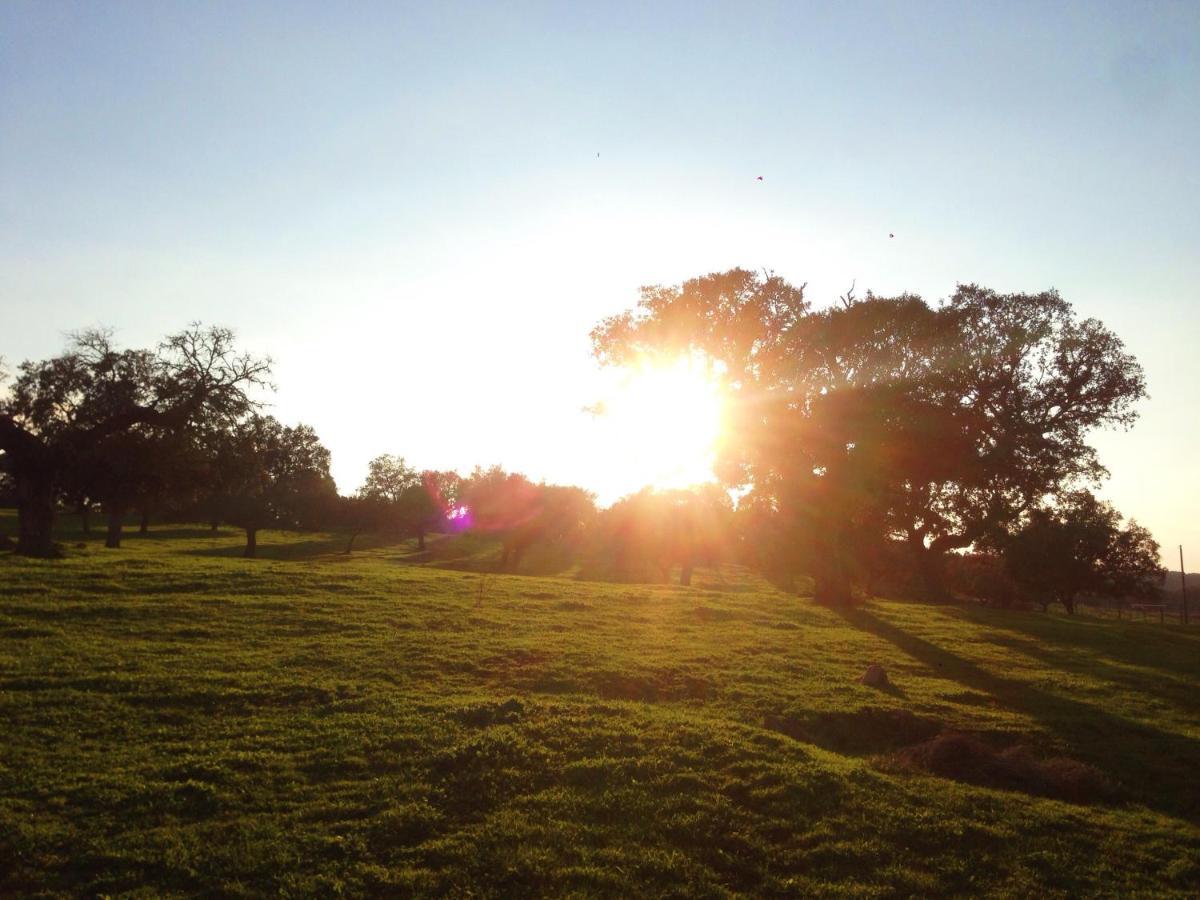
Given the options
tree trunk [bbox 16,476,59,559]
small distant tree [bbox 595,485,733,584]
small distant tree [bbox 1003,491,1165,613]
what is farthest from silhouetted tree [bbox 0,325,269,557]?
small distant tree [bbox 1003,491,1165,613]

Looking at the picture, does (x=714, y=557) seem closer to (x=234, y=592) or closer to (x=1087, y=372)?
(x=1087, y=372)

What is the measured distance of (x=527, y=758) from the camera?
13.9m

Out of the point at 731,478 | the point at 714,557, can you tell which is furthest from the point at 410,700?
the point at 714,557

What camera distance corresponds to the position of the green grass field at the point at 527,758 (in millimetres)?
10477

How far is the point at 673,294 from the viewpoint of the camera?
133 ft

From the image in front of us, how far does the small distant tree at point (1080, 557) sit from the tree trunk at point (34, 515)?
62375mm

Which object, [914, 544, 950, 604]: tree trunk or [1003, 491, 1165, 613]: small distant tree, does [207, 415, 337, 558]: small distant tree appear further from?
[1003, 491, 1165, 613]: small distant tree

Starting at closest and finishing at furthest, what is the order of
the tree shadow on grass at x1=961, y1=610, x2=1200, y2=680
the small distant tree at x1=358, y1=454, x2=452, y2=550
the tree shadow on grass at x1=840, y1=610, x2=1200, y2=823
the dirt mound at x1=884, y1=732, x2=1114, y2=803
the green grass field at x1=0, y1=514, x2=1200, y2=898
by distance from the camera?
the green grass field at x1=0, y1=514, x2=1200, y2=898, the dirt mound at x1=884, y1=732, x2=1114, y2=803, the tree shadow on grass at x1=840, y1=610, x2=1200, y2=823, the tree shadow on grass at x1=961, y1=610, x2=1200, y2=680, the small distant tree at x1=358, y1=454, x2=452, y2=550

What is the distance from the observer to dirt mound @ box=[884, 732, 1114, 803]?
582 inches

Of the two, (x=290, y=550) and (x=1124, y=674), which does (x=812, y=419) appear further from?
(x=290, y=550)

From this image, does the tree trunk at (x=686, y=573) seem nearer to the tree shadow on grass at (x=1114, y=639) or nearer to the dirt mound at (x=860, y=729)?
the tree shadow on grass at (x=1114, y=639)

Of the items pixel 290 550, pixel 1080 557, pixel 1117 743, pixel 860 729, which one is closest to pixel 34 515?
pixel 860 729

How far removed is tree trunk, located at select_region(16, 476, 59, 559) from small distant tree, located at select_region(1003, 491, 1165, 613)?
205ft

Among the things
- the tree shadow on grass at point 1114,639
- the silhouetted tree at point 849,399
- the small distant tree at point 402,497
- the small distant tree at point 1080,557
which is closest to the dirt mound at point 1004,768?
the tree shadow on grass at point 1114,639
